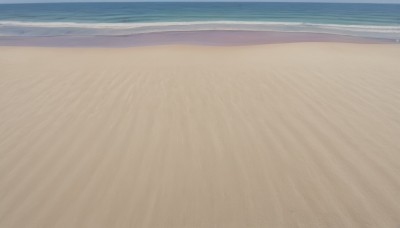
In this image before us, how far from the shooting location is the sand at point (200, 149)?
2.36m

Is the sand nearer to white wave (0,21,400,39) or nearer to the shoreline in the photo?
the shoreline

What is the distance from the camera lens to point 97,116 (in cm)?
409

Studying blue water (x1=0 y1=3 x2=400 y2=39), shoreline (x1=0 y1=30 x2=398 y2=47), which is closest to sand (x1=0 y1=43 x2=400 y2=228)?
shoreline (x1=0 y1=30 x2=398 y2=47)

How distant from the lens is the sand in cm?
236

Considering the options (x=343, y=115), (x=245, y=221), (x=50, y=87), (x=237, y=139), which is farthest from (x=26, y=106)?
(x=343, y=115)

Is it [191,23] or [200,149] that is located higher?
[191,23]

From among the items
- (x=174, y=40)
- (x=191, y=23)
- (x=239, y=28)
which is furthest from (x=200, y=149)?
(x=191, y=23)

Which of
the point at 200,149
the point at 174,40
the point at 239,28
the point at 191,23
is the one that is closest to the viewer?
the point at 200,149

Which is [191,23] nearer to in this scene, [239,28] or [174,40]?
[239,28]

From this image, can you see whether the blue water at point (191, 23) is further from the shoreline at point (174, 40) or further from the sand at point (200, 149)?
the sand at point (200, 149)

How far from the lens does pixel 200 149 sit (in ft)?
10.7

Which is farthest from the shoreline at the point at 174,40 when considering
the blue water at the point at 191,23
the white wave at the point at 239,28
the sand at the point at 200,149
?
the sand at the point at 200,149

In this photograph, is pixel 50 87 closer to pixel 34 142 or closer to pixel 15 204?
pixel 34 142

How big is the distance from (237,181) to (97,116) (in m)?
2.48
